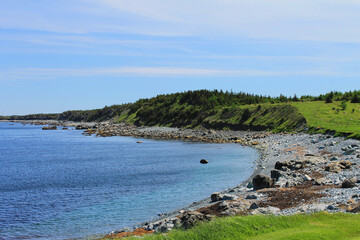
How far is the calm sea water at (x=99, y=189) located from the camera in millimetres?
23281

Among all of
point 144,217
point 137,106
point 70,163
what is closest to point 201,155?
point 70,163

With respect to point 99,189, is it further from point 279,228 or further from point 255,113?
point 255,113

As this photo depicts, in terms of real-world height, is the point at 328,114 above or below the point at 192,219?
above

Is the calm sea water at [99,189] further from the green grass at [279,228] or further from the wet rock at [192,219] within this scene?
the green grass at [279,228]

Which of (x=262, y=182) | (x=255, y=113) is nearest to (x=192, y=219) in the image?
(x=262, y=182)

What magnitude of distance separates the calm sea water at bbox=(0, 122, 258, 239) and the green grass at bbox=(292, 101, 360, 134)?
22.4 metres

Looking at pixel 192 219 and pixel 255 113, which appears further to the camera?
pixel 255 113

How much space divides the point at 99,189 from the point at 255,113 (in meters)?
74.8

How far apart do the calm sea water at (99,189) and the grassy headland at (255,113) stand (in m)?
21.1

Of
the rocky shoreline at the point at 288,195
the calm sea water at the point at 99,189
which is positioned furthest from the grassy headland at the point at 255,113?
the calm sea water at the point at 99,189

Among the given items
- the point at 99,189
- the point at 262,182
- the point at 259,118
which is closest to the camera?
the point at 262,182

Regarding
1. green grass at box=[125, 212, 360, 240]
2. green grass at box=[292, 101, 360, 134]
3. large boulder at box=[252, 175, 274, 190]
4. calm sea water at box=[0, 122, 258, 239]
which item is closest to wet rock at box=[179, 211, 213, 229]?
green grass at box=[125, 212, 360, 240]

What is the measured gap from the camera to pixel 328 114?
75.6 metres

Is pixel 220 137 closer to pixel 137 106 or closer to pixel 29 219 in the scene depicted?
pixel 29 219
